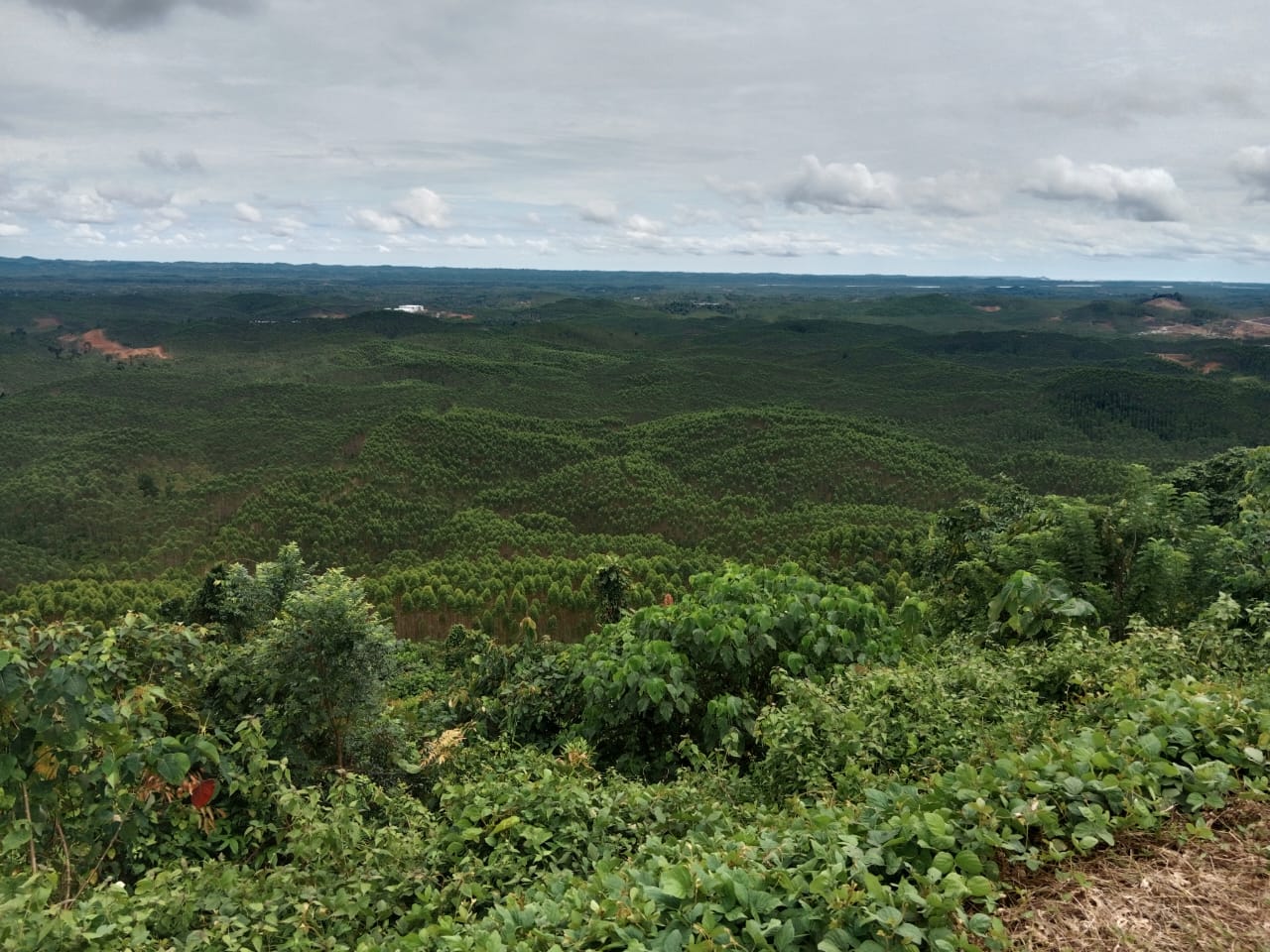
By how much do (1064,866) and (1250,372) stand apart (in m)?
165

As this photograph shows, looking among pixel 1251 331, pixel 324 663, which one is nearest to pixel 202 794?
pixel 324 663

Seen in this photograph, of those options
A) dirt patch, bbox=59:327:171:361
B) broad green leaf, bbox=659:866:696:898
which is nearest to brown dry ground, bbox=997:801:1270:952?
broad green leaf, bbox=659:866:696:898

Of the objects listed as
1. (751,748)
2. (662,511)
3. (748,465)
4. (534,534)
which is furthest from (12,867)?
(748,465)

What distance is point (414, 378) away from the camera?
109375 millimetres

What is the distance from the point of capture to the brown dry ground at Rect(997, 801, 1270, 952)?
10.6 ft

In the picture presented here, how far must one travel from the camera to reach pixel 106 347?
156m

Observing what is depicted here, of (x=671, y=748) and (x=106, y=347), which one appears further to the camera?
(x=106, y=347)

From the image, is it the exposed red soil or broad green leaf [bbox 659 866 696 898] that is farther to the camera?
the exposed red soil

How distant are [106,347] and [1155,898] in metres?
196

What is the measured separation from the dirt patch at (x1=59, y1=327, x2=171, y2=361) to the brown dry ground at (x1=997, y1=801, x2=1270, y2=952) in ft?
524

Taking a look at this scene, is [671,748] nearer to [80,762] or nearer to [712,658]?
[712,658]

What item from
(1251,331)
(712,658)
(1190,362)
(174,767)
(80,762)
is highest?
(1251,331)

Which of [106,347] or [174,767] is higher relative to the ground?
[106,347]

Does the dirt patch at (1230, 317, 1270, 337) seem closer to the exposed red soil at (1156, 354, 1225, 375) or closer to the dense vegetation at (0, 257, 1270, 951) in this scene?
the exposed red soil at (1156, 354, 1225, 375)
